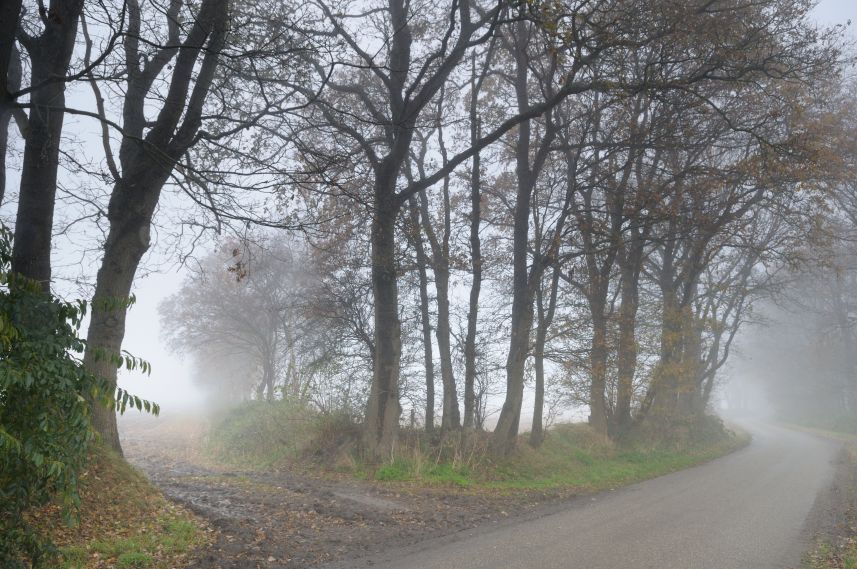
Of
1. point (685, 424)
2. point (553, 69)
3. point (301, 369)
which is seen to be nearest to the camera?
point (553, 69)

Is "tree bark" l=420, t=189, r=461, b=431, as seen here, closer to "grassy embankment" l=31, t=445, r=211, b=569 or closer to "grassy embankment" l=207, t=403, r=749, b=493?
"grassy embankment" l=207, t=403, r=749, b=493

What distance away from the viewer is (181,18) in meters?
8.33

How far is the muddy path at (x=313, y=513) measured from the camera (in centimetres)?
705

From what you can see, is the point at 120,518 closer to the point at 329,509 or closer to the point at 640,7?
the point at 329,509

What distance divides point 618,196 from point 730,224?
12.8ft

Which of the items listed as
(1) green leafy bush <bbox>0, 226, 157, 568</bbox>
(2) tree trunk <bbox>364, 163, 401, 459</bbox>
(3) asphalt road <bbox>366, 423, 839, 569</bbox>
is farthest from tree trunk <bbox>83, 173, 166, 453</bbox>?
(3) asphalt road <bbox>366, 423, 839, 569</bbox>

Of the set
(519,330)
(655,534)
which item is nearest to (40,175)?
(655,534)

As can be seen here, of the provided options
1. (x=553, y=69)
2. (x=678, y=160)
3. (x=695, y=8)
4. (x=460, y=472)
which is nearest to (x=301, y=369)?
(x=460, y=472)

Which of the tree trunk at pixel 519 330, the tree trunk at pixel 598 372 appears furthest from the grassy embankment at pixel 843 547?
the tree trunk at pixel 519 330

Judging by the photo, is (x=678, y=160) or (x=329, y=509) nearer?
(x=329, y=509)

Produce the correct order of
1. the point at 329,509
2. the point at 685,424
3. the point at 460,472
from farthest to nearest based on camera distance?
the point at 685,424 → the point at 460,472 → the point at 329,509

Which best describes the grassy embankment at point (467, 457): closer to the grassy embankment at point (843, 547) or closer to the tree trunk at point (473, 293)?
the tree trunk at point (473, 293)

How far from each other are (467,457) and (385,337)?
318cm

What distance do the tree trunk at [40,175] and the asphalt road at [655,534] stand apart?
18.0 ft
